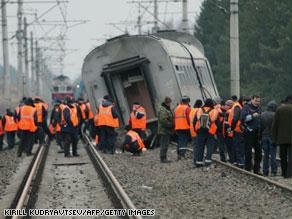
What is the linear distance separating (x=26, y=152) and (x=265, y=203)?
1245cm

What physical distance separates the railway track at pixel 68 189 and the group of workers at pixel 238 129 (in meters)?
2.28

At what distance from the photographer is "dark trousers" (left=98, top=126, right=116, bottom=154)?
2262 cm

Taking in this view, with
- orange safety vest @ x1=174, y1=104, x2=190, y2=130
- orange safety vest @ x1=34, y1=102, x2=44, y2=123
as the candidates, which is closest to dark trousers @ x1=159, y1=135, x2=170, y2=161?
orange safety vest @ x1=174, y1=104, x2=190, y2=130

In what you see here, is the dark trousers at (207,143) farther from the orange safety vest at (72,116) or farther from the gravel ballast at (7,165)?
the orange safety vest at (72,116)

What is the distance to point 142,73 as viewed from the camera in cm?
2417

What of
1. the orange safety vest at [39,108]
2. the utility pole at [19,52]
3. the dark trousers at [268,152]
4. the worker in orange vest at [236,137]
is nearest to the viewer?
the dark trousers at [268,152]

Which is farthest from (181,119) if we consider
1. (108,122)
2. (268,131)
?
(268,131)

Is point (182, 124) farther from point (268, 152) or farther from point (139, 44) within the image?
point (139, 44)

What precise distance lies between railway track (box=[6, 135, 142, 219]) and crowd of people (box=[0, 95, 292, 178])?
5.01 feet

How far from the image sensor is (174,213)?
1134 centimetres

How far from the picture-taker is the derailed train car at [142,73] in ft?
77.1

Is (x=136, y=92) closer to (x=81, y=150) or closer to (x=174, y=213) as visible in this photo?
(x=81, y=150)

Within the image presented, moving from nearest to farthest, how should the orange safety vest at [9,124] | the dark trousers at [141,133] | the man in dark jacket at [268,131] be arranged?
1. the man in dark jacket at [268,131]
2. the dark trousers at [141,133]
3. the orange safety vest at [9,124]

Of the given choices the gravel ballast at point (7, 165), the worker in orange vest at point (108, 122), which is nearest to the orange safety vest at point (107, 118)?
the worker in orange vest at point (108, 122)
